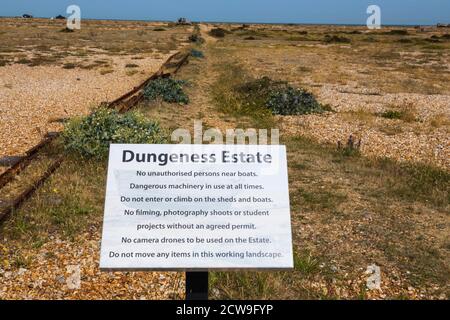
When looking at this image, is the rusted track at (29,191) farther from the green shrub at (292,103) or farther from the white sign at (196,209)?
the green shrub at (292,103)

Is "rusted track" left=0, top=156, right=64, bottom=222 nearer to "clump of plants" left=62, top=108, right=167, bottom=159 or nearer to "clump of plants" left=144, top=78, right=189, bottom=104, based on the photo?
"clump of plants" left=62, top=108, right=167, bottom=159

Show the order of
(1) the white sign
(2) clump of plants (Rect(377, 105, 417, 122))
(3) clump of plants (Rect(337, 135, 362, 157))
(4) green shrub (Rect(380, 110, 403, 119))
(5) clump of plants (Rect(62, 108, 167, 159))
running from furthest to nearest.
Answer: (4) green shrub (Rect(380, 110, 403, 119)), (2) clump of plants (Rect(377, 105, 417, 122)), (3) clump of plants (Rect(337, 135, 362, 157)), (5) clump of plants (Rect(62, 108, 167, 159)), (1) the white sign

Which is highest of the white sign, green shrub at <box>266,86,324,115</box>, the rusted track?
green shrub at <box>266,86,324,115</box>

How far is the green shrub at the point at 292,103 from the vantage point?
16.0 meters

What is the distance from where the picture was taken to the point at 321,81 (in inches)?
1001

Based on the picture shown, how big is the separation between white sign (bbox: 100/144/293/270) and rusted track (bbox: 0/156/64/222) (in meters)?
3.17

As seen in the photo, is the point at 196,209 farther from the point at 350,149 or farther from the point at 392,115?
the point at 392,115

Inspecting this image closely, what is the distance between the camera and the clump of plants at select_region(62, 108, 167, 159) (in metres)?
9.21

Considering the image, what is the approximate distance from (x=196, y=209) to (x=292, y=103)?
1262cm

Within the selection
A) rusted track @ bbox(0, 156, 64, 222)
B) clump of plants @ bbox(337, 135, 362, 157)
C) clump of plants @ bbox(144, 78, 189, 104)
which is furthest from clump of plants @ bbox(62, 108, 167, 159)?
clump of plants @ bbox(144, 78, 189, 104)

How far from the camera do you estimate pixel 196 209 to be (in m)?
4.11

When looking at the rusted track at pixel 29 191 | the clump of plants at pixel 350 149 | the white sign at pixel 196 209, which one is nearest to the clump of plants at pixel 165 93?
the clump of plants at pixel 350 149

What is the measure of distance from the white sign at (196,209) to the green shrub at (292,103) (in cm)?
1185
